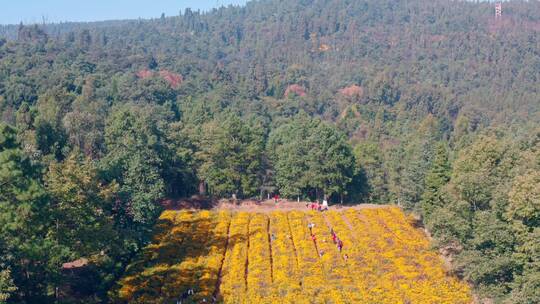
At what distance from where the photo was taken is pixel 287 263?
3606 centimetres

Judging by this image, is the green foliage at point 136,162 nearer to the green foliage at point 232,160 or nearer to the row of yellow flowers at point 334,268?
the green foliage at point 232,160

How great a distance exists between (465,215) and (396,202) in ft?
96.9

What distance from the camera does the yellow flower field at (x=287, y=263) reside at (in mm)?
30859

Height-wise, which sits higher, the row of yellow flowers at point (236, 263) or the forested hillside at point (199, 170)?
the forested hillside at point (199, 170)

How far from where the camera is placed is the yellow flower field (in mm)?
30859

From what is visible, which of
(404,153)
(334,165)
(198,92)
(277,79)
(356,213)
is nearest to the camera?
(356,213)

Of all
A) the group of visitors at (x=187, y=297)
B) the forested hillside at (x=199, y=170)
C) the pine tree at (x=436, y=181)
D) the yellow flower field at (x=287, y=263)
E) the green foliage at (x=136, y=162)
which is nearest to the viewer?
the forested hillside at (x=199, y=170)

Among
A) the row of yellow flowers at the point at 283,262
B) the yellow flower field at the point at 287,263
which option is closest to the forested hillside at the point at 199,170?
the yellow flower field at the point at 287,263

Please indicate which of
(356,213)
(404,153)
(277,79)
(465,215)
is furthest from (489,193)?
(277,79)

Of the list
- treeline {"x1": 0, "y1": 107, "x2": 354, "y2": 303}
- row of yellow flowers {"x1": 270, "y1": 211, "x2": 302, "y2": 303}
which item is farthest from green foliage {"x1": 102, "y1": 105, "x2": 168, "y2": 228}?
row of yellow flowers {"x1": 270, "y1": 211, "x2": 302, "y2": 303}

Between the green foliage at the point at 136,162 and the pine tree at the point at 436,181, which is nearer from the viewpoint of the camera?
the green foliage at the point at 136,162

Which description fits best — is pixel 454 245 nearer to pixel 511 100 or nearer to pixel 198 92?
pixel 198 92

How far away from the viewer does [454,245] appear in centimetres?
3822

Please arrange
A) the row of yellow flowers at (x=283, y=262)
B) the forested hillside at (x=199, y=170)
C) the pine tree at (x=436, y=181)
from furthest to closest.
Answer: the pine tree at (x=436, y=181), the row of yellow flowers at (x=283, y=262), the forested hillside at (x=199, y=170)
